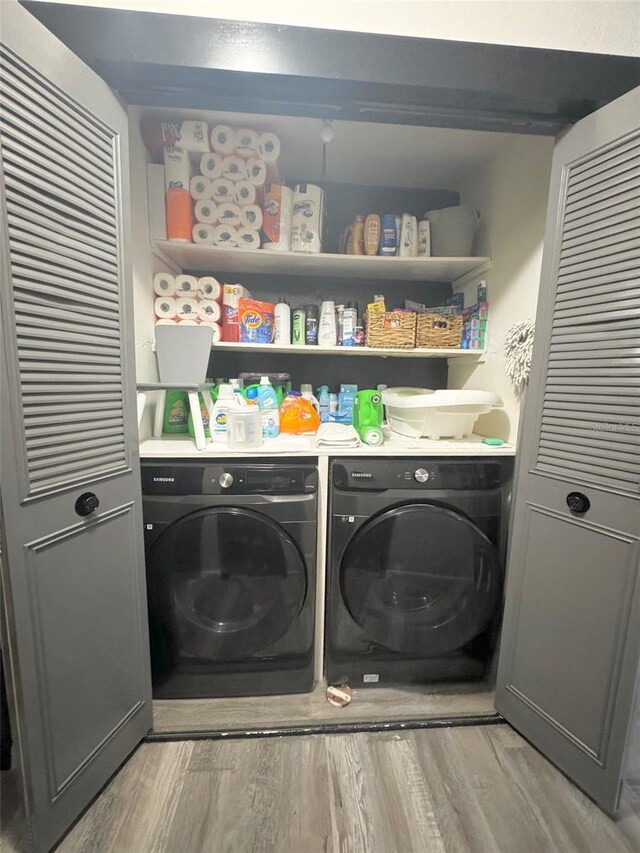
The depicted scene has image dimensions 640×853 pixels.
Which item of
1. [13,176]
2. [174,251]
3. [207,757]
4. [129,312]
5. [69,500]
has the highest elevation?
[174,251]

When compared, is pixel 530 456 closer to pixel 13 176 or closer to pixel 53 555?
pixel 53 555

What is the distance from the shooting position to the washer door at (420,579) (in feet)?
4.28

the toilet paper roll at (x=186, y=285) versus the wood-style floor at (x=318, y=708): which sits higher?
the toilet paper roll at (x=186, y=285)

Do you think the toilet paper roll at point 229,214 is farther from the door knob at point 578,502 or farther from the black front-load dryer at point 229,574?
the door knob at point 578,502

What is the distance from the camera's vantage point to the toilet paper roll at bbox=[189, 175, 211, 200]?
4.49 feet

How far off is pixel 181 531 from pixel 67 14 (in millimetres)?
1433

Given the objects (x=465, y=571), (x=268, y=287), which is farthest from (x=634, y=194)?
(x=268, y=287)

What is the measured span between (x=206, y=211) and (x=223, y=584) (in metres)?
1.48

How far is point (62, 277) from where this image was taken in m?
0.86

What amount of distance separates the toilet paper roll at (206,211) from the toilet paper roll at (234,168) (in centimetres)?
12

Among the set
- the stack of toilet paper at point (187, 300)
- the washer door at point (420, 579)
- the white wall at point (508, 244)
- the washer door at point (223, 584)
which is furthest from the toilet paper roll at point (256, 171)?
the washer door at point (420, 579)

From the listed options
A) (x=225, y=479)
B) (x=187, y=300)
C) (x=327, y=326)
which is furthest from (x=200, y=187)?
(x=225, y=479)

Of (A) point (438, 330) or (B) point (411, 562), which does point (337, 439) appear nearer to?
(B) point (411, 562)

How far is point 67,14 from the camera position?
83 cm
